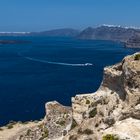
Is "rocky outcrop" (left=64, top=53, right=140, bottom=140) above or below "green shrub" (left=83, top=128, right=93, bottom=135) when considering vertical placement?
above

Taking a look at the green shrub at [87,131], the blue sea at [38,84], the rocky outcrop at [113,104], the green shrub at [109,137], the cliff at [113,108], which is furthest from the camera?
the blue sea at [38,84]

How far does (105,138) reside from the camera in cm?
1323

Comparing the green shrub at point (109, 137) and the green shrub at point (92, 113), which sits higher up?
the green shrub at point (109, 137)

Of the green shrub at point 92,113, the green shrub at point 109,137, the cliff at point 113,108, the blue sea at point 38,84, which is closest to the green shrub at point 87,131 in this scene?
the cliff at point 113,108

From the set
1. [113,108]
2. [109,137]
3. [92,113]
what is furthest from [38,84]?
[109,137]

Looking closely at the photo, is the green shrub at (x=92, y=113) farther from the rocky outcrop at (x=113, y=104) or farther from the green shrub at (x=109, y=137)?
the green shrub at (x=109, y=137)

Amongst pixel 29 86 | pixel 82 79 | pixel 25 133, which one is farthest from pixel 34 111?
pixel 25 133

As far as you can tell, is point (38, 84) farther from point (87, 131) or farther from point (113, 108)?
point (87, 131)

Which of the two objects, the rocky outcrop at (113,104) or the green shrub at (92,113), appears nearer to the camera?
the rocky outcrop at (113,104)

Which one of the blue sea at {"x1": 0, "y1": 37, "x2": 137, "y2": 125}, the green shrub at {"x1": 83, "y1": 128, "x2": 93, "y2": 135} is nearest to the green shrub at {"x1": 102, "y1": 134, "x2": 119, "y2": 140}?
the green shrub at {"x1": 83, "y1": 128, "x2": 93, "y2": 135}

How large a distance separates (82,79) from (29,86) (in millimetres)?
17779

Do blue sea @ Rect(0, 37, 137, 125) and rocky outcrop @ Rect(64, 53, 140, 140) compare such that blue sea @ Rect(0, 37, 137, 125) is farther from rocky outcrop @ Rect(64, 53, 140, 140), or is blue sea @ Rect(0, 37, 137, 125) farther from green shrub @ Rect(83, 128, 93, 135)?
green shrub @ Rect(83, 128, 93, 135)

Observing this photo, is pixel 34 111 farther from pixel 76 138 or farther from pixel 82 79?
pixel 76 138

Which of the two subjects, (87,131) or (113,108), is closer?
(87,131)
